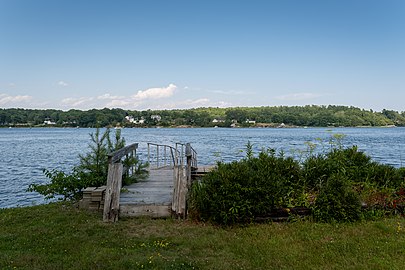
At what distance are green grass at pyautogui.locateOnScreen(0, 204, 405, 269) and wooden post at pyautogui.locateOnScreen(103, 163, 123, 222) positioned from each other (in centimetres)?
22

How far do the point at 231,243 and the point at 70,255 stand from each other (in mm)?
2584

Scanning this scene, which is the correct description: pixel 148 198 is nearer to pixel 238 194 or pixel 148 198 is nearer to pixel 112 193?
pixel 112 193

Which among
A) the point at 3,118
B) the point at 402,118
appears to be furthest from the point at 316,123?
the point at 3,118

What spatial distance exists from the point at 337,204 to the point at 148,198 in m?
4.22

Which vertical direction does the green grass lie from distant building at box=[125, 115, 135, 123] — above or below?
below

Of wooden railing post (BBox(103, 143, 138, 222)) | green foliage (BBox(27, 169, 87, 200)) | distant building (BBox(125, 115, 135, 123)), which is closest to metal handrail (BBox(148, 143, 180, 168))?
green foliage (BBox(27, 169, 87, 200))

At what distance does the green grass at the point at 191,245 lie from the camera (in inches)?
191

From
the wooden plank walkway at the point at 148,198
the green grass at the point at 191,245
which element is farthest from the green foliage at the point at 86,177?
the green grass at the point at 191,245

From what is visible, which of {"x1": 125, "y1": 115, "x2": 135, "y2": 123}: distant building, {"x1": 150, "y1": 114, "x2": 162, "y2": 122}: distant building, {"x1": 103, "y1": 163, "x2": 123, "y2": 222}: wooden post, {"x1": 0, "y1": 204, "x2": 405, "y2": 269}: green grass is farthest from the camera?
{"x1": 150, "y1": 114, "x2": 162, "y2": 122}: distant building

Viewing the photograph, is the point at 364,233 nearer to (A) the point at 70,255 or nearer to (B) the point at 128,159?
(A) the point at 70,255

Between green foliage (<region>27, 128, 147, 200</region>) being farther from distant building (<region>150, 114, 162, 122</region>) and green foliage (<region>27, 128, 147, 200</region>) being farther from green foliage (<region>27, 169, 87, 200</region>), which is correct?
distant building (<region>150, 114, 162, 122</region>)

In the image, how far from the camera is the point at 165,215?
737 cm

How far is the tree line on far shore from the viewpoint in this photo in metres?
109

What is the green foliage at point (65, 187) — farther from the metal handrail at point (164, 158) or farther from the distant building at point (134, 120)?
the distant building at point (134, 120)
